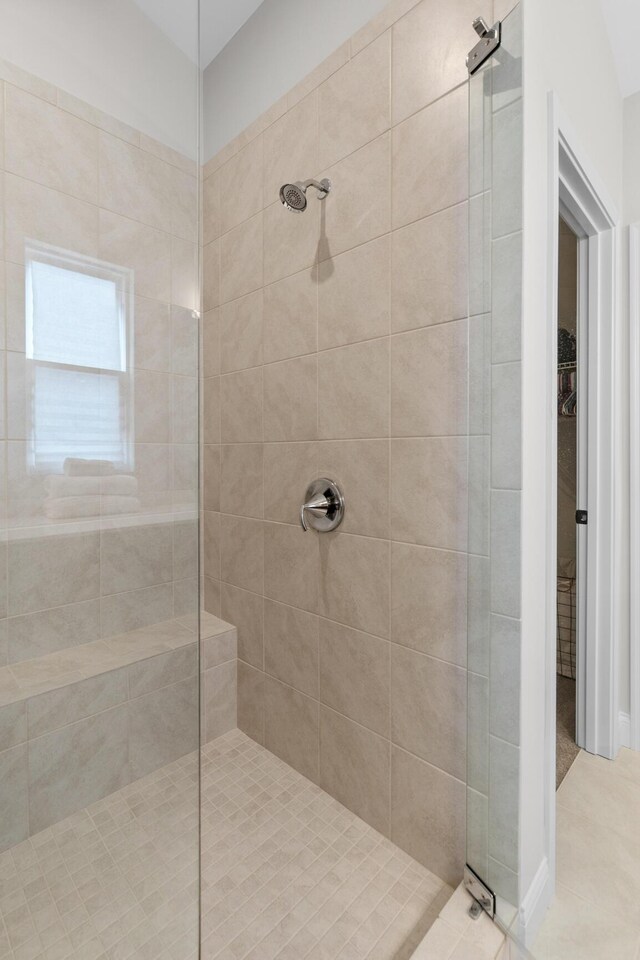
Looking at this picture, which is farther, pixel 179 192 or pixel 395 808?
pixel 395 808

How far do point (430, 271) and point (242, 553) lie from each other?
1048mm

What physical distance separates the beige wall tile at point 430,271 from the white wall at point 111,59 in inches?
20.6

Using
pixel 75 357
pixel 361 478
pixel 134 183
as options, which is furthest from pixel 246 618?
pixel 134 183

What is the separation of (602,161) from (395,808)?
1.51 m

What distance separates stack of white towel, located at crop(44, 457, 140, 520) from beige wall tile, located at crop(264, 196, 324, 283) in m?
0.95

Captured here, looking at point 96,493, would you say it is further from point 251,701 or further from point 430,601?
point 251,701

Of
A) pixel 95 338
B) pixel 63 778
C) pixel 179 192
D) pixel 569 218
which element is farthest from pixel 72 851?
pixel 569 218

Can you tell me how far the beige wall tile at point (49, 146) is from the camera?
1.88 ft

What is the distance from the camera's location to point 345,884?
107 cm

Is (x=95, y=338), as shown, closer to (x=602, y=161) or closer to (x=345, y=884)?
(x=602, y=161)

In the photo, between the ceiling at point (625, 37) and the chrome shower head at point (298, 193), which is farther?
the chrome shower head at point (298, 193)

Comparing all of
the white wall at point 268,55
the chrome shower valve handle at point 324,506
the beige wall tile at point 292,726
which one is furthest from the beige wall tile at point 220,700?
the white wall at point 268,55

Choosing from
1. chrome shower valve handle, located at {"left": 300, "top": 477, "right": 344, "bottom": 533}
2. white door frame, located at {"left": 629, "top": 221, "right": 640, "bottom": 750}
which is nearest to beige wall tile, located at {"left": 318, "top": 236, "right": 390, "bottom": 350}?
chrome shower valve handle, located at {"left": 300, "top": 477, "right": 344, "bottom": 533}

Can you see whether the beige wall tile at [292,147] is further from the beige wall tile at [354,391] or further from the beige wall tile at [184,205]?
the beige wall tile at [184,205]
